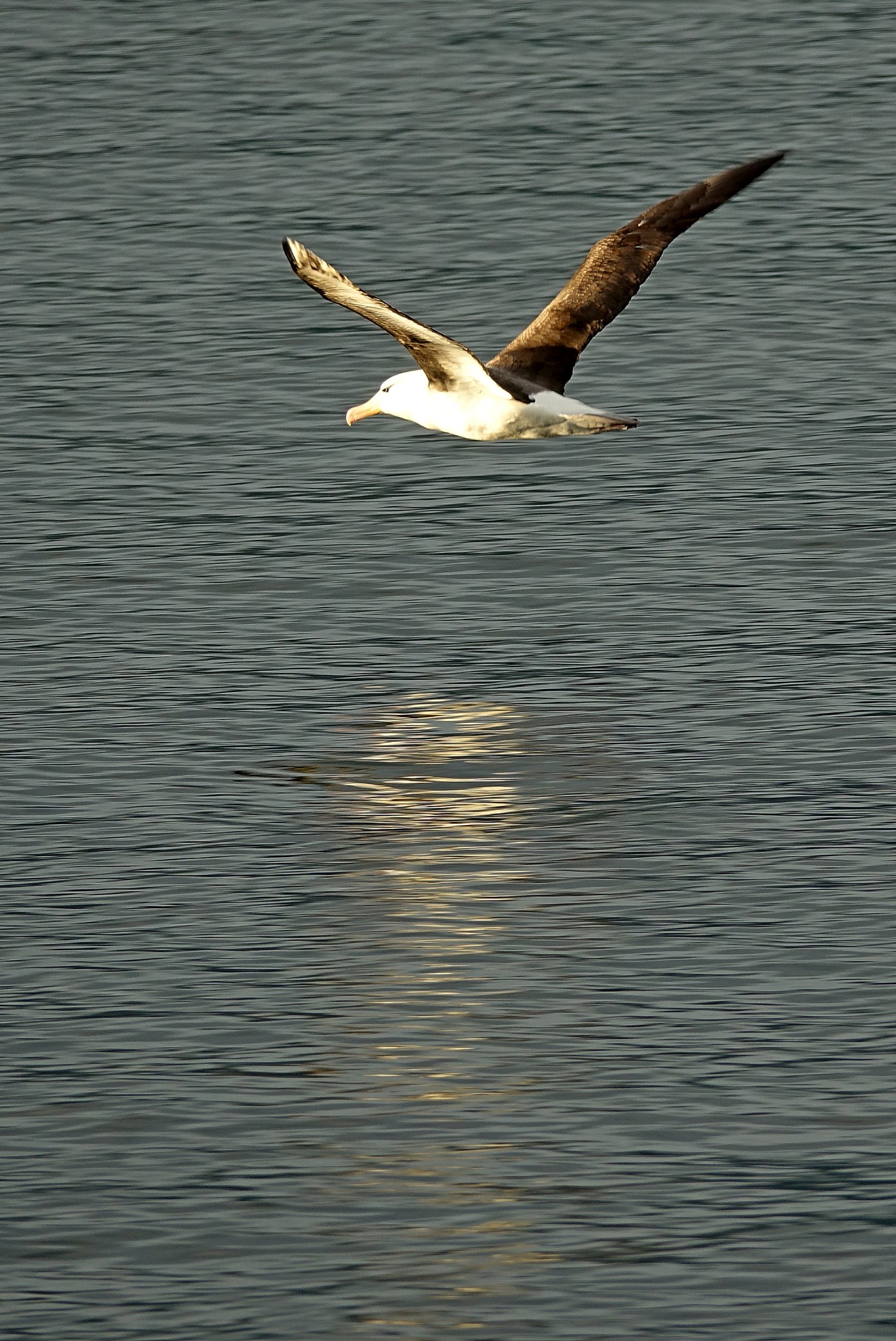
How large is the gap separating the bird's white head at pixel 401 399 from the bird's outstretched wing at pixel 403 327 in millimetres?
202

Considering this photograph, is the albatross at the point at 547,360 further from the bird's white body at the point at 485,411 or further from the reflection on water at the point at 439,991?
the reflection on water at the point at 439,991

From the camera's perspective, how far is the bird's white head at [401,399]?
931 inches

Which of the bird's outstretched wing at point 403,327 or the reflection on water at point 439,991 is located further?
the bird's outstretched wing at point 403,327

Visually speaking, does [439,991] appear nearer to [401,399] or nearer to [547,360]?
[401,399]

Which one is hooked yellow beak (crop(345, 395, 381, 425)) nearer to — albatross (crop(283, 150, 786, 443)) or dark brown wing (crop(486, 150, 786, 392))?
albatross (crop(283, 150, 786, 443))

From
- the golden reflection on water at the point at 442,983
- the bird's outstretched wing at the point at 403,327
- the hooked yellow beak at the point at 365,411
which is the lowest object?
the golden reflection on water at the point at 442,983

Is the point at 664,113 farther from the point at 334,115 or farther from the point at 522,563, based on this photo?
the point at 522,563

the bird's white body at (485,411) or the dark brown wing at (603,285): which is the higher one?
the dark brown wing at (603,285)

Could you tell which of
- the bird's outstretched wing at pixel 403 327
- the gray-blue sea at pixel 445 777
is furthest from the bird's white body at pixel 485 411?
the gray-blue sea at pixel 445 777

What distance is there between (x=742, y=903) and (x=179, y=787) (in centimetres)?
469

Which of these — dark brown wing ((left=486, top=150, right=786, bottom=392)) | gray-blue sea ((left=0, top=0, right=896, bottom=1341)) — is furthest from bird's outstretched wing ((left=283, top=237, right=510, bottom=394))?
gray-blue sea ((left=0, top=0, right=896, bottom=1341))

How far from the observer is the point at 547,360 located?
24250 millimetres

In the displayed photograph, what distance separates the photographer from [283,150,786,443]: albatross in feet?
75.1

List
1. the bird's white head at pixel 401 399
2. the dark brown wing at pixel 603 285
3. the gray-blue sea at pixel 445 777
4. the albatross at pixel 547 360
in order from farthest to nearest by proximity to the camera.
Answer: the dark brown wing at pixel 603 285
the bird's white head at pixel 401 399
the albatross at pixel 547 360
the gray-blue sea at pixel 445 777
